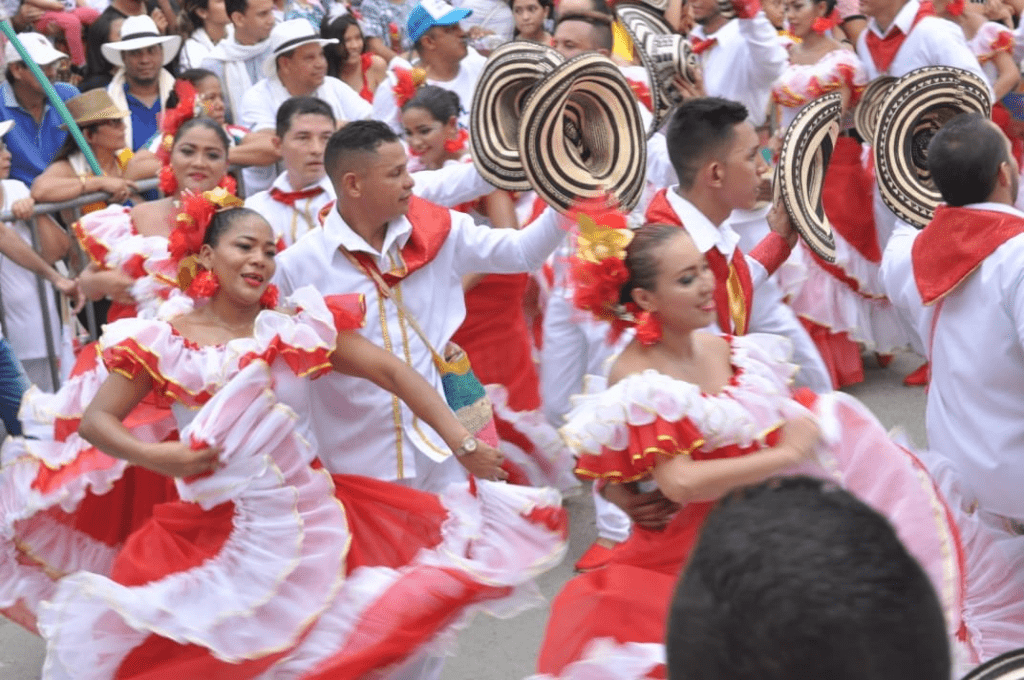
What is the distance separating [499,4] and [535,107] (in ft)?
21.0

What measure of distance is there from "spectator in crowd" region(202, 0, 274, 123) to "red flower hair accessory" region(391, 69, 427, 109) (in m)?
1.29

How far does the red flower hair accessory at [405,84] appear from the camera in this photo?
24.6ft

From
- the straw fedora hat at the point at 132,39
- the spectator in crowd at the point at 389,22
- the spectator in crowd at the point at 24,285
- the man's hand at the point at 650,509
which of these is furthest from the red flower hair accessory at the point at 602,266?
the spectator in crowd at the point at 389,22

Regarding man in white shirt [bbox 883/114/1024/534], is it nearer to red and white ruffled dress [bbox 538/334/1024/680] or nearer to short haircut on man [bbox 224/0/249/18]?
red and white ruffled dress [bbox 538/334/1024/680]

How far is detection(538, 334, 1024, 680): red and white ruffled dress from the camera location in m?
3.39

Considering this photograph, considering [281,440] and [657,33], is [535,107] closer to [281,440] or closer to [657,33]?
[281,440]

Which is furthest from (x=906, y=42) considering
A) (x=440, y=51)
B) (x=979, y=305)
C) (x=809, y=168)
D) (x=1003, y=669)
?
(x=1003, y=669)

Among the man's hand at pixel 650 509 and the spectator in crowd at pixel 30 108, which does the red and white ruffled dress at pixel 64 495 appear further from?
the spectator in crowd at pixel 30 108

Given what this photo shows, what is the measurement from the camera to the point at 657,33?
23.2 ft

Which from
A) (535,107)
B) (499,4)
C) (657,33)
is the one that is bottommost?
(499,4)

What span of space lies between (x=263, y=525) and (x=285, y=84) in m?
4.43

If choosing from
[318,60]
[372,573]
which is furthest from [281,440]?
[318,60]

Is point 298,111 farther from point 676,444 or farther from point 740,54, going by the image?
point 676,444

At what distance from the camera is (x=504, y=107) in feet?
17.8
